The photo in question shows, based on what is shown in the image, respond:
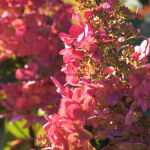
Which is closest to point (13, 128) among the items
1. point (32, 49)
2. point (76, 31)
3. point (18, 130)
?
point (18, 130)

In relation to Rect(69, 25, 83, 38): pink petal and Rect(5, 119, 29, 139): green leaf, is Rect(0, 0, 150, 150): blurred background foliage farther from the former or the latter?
Rect(69, 25, 83, 38): pink petal

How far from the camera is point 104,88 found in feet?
0.86

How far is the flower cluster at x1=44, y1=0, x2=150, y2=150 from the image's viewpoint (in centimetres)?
26

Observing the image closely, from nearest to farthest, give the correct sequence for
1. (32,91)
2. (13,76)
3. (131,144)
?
(131,144)
(32,91)
(13,76)

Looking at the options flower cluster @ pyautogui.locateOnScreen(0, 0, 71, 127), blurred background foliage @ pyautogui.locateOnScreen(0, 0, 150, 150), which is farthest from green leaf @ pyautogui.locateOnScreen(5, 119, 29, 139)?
flower cluster @ pyautogui.locateOnScreen(0, 0, 71, 127)

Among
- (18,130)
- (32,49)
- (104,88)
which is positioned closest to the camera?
(104,88)

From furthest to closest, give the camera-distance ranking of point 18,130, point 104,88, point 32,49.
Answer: point 18,130 < point 32,49 < point 104,88

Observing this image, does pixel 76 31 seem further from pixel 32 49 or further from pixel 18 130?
pixel 18 130

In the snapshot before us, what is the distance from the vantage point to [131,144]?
25 cm

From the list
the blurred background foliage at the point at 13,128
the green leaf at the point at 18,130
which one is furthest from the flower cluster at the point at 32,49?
the green leaf at the point at 18,130

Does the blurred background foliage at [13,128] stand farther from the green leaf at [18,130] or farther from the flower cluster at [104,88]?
the flower cluster at [104,88]

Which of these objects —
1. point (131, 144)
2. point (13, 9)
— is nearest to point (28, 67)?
point (13, 9)

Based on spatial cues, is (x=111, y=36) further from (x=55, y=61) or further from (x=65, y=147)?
(x=55, y=61)

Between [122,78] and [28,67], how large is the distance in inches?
12.6
